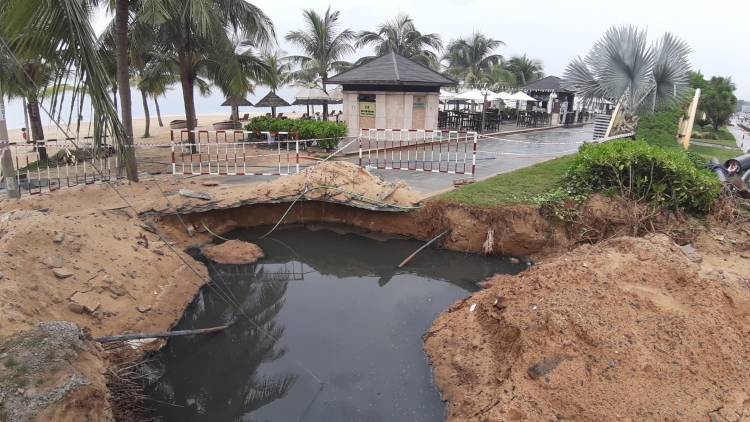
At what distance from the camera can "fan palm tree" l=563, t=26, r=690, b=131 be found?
1207 cm

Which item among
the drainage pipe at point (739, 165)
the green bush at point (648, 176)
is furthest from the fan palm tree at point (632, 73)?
the green bush at point (648, 176)

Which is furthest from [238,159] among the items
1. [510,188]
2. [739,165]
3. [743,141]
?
[743,141]

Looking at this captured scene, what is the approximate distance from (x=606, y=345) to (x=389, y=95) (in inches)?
591

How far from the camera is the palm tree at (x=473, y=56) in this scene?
109ft

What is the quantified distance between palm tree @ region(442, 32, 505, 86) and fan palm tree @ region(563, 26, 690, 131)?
2069cm

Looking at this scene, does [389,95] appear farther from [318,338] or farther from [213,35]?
[318,338]

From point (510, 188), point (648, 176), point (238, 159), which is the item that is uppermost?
point (648, 176)

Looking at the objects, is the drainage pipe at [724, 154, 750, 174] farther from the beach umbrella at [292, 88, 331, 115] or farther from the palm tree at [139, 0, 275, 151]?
the beach umbrella at [292, 88, 331, 115]

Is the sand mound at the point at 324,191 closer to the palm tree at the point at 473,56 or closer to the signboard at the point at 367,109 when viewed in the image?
the signboard at the point at 367,109

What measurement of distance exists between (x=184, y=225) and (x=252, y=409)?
4937 mm

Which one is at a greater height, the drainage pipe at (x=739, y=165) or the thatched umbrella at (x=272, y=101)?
the thatched umbrella at (x=272, y=101)

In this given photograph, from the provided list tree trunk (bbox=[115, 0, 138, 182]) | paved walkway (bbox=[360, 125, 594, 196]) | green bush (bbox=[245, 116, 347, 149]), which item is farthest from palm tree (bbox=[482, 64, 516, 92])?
tree trunk (bbox=[115, 0, 138, 182])

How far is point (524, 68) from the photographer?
4272 centimetres

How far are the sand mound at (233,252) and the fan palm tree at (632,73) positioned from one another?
10.5m
